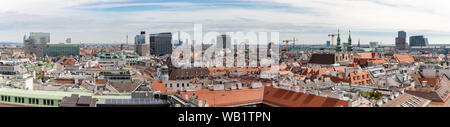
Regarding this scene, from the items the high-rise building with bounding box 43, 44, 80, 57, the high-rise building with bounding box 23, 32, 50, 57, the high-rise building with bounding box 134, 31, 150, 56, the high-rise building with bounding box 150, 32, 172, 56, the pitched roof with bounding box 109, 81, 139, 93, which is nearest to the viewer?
the pitched roof with bounding box 109, 81, 139, 93

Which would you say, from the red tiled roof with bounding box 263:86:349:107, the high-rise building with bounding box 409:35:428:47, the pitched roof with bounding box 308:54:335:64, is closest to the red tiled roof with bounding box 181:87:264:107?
the red tiled roof with bounding box 263:86:349:107

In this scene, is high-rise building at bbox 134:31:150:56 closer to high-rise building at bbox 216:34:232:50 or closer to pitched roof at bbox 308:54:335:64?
high-rise building at bbox 216:34:232:50

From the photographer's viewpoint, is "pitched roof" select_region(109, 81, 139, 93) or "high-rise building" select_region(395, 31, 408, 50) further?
"high-rise building" select_region(395, 31, 408, 50)

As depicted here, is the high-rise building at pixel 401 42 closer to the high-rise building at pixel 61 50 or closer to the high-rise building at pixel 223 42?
the high-rise building at pixel 223 42

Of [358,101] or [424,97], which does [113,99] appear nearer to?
[358,101]

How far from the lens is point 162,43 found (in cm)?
7519

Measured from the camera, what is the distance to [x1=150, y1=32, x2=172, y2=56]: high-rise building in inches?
2913

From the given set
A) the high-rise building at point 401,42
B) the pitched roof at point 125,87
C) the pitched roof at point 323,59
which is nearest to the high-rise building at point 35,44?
the pitched roof at point 323,59

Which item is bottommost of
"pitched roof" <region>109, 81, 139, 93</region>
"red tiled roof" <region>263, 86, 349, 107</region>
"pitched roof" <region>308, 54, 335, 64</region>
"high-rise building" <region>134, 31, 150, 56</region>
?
"pitched roof" <region>109, 81, 139, 93</region>

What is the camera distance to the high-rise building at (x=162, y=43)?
7400cm

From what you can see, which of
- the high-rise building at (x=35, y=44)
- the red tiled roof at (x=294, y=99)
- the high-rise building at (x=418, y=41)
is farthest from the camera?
the high-rise building at (x=418, y=41)

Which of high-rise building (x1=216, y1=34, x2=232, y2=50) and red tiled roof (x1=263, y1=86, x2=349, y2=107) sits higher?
high-rise building (x1=216, y1=34, x2=232, y2=50)

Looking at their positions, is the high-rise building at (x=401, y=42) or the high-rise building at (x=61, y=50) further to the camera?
the high-rise building at (x=401, y=42)

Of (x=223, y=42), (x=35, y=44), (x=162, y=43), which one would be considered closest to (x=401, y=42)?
(x=223, y=42)
